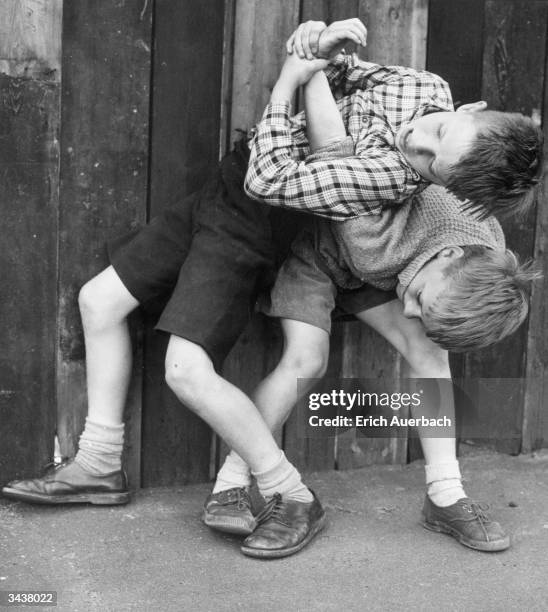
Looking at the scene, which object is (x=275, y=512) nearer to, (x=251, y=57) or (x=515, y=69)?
(x=251, y=57)

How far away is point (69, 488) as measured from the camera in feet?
9.34

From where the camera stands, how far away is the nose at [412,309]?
2.73 metres

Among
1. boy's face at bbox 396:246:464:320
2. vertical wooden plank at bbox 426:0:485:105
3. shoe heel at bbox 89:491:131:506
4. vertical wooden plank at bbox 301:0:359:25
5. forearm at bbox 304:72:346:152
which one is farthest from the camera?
vertical wooden plank at bbox 426:0:485:105

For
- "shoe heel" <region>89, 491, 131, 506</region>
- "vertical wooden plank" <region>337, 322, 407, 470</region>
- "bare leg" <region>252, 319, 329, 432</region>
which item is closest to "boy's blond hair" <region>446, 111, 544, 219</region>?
"bare leg" <region>252, 319, 329, 432</region>

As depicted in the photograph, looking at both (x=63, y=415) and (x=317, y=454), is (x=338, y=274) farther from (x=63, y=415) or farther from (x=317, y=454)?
(x=63, y=415)

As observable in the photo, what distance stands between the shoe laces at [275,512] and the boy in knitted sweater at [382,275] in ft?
0.09

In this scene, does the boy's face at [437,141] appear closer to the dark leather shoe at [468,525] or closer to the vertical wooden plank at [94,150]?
the vertical wooden plank at [94,150]

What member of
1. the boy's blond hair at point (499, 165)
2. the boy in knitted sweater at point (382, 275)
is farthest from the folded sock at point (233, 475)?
Result: the boy's blond hair at point (499, 165)

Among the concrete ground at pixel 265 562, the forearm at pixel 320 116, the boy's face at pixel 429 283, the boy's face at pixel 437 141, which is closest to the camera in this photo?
the concrete ground at pixel 265 562

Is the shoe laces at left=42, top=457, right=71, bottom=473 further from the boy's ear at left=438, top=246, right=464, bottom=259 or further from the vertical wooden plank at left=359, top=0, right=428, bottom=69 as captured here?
the vertical wooden plank at left=359, top=0, right=428, bottom=69

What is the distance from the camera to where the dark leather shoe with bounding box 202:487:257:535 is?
2699mm

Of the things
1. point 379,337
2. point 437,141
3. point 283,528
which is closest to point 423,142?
point 437,141

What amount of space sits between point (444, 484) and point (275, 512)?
537 millimetres

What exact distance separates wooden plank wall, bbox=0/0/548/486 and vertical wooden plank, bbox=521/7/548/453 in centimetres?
57
